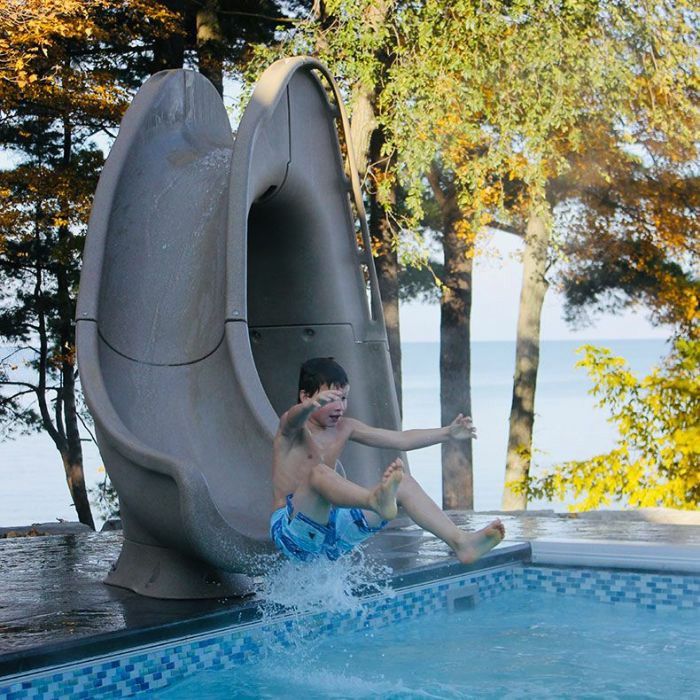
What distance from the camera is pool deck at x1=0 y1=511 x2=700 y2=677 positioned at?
185 inches

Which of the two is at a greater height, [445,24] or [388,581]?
[445,24]

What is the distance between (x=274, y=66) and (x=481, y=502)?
876 inches

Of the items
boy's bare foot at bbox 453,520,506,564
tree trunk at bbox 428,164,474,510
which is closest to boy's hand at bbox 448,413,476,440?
boy's bare foot at bbox 453,520,506,564

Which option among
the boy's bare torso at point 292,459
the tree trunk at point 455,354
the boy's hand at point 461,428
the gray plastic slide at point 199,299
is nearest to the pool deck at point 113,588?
the gray plastic slide at point 199,299

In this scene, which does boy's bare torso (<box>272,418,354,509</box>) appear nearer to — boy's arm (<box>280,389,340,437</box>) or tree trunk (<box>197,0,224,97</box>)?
boy's arm (<box>280,389,340,437</box>)

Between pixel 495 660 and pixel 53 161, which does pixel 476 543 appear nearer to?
pixel 495 660

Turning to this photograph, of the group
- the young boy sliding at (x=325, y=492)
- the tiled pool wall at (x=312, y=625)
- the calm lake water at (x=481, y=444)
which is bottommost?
the calm lake water at (x=481, y=444)

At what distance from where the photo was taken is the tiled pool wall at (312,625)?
4535 mm

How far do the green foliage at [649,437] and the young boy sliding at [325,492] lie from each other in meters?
5.79

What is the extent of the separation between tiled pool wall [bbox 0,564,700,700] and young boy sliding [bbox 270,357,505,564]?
0.57 meters

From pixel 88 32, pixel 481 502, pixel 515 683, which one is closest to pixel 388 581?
pixel 515 683

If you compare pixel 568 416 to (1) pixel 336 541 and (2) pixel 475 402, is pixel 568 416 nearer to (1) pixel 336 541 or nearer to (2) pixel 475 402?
(2) pixel 475 402

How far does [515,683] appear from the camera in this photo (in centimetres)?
511

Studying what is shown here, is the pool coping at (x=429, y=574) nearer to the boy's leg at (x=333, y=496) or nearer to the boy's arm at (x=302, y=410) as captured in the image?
the boy's leg at (x=333, y=496)
